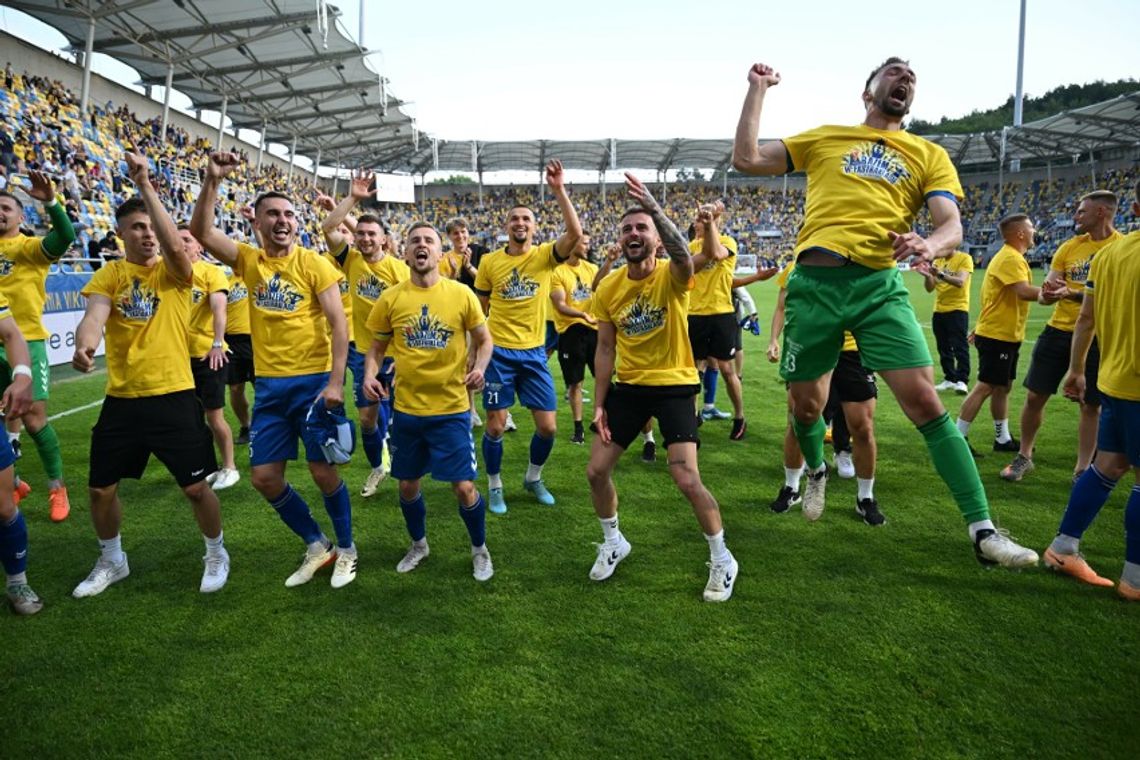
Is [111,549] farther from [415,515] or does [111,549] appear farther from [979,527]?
[979,527]

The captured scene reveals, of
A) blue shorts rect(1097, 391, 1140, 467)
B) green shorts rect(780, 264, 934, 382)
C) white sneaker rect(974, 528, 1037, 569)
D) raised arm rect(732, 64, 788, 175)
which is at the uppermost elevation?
raised arm rect(732, 64, 788, 175)

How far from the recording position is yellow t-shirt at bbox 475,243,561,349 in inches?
227

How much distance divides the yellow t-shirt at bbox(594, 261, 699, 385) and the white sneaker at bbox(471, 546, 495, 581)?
1.41m

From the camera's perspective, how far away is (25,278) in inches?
218

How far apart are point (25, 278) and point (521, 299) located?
4.21 metres

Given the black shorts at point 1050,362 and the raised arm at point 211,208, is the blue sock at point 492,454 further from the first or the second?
the black shorts at point 1050,362

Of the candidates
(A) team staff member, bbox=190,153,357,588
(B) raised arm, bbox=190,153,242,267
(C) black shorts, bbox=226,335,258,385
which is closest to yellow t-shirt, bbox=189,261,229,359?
(C) black shorts, bbox=226,335,258,385

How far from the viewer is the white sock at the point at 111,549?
404 cm

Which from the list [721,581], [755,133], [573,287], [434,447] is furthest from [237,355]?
[755,133]

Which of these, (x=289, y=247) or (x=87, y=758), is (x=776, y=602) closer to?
(x=87, y=758)

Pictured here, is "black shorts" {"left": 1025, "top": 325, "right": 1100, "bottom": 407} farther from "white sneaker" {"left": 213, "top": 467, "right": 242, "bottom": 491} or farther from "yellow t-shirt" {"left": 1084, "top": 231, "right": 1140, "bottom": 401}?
"white sneaker" {"left": 213, "top": 467, "right": 242, "bottom": 491}

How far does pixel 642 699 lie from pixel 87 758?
2230 mm

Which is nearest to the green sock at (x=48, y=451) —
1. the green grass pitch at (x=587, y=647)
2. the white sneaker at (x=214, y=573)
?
the green grass pitch at (x=587, y=647)

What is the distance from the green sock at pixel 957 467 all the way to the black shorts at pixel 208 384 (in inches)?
231
